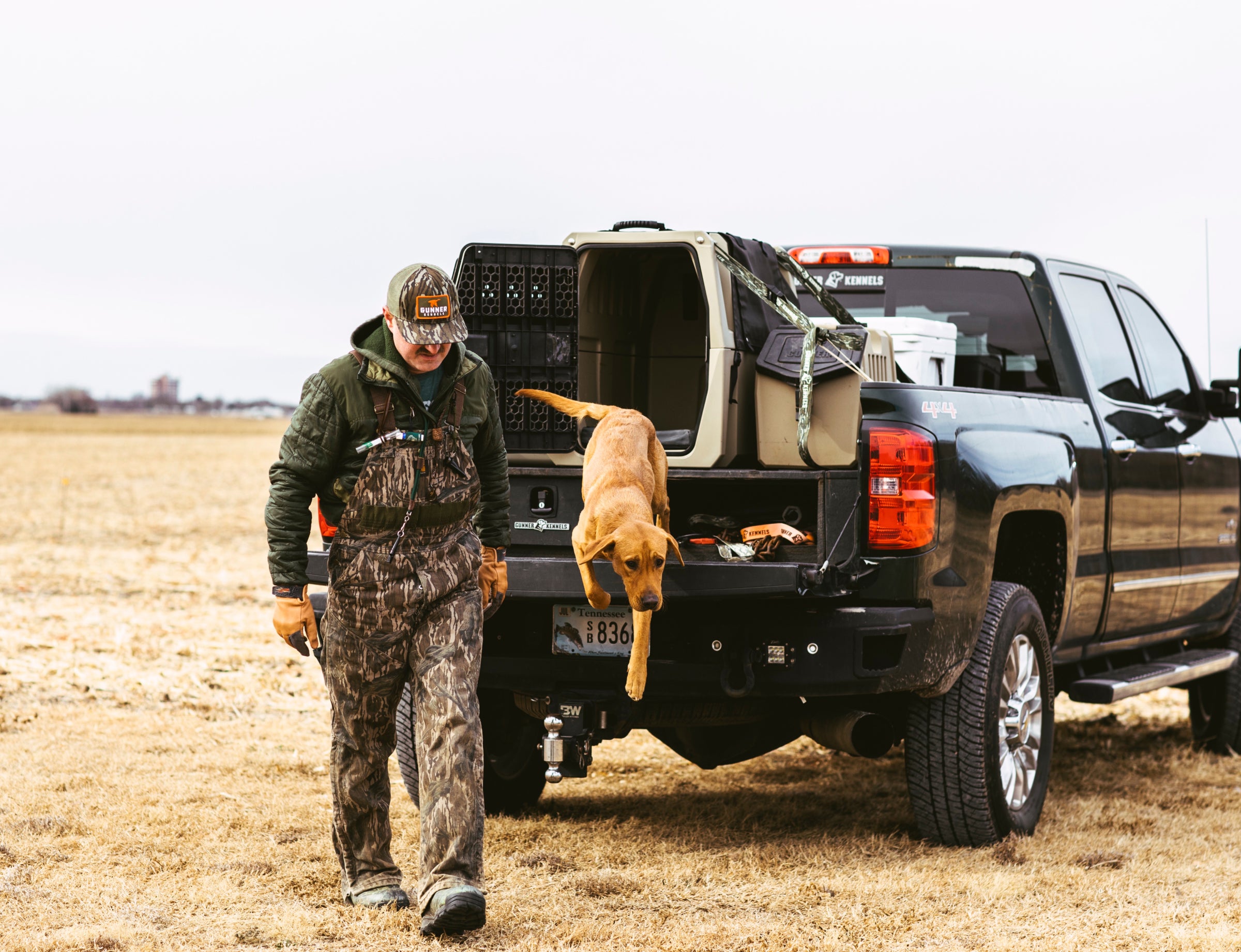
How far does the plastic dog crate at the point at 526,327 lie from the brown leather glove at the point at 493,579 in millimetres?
682

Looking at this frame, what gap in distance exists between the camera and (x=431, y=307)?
14.2ft

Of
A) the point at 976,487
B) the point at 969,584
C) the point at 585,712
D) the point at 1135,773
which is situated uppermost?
the point at 976,487

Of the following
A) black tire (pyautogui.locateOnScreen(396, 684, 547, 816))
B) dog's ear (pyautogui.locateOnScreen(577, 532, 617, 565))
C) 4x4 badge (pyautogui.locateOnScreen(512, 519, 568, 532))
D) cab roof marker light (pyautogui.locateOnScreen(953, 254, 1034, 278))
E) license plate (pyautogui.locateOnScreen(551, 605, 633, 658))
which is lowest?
black tire (pyautogui.locateOnScreen(396, 684, 547, 816))

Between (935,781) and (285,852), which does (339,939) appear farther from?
(935,781)

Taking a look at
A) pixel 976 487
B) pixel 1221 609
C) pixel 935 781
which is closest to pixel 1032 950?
pixel 935 781

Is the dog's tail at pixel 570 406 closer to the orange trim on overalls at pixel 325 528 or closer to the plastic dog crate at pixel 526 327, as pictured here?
the plastic dog crate at pixel 526 327

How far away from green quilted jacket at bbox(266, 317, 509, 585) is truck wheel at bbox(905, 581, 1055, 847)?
1995mm

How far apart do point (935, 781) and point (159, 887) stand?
260cm

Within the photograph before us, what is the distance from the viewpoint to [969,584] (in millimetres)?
5203

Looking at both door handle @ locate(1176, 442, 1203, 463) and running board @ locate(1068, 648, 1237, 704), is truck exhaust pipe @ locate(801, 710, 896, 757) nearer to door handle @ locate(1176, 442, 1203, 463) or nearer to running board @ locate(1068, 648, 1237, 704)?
running board @ locate(1068, 648, 1237, 704)

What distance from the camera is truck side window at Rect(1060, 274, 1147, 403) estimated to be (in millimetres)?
6602

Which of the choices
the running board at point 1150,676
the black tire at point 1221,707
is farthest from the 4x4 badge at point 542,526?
the black tire at point 1221,707

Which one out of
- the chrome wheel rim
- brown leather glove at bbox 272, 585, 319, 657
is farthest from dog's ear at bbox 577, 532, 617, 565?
the chrome wheel rim

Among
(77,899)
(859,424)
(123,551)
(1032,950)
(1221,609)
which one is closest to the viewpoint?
(1032,950)
